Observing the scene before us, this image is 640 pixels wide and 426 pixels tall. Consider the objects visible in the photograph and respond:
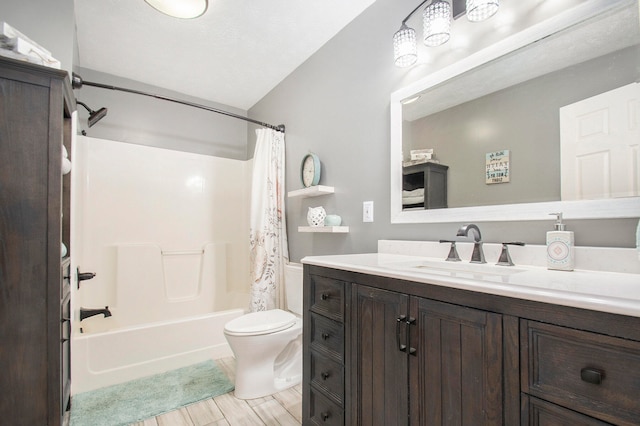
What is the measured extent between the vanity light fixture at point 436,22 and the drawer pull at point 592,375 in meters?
1.32

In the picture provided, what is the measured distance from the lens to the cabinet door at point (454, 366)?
750mm

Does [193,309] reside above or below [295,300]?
below

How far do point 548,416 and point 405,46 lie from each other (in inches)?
62.0

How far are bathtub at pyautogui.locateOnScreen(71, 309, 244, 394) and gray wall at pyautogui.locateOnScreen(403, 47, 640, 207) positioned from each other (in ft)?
7.01

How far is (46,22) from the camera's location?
5.47 feet

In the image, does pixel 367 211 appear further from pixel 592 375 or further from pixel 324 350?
pixel 592 375

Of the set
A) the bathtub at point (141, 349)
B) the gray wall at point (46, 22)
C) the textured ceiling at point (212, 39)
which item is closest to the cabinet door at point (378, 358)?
the bathtub at point (141, 349)

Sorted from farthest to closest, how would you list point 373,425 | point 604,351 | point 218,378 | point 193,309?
point 193,309 → point 218,378 → point 373,425 → point 604,351

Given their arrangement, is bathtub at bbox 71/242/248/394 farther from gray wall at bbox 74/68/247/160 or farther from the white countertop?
the white countertop

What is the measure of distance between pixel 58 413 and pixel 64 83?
4.40 feet

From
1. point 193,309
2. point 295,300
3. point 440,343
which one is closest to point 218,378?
point 295,300

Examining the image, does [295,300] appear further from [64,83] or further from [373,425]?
[64,83]

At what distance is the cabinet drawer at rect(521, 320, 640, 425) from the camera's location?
57 cm

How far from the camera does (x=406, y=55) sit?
1.53m
